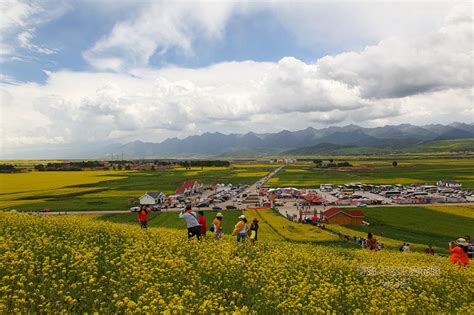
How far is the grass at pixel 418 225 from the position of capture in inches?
1672

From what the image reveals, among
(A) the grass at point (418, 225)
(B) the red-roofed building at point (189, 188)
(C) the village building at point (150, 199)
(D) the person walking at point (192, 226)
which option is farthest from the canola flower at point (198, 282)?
(B) the red-roofed building at point (189, 188)

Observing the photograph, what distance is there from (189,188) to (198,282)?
84716 millimetres

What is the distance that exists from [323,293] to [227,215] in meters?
54.1

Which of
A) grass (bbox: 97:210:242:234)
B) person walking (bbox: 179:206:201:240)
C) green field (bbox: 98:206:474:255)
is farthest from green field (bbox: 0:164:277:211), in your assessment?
person walking (bbox: 179:206:201:240)

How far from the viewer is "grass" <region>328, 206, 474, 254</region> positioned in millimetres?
42469

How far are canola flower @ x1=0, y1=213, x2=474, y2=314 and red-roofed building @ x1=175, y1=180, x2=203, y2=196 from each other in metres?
72.7

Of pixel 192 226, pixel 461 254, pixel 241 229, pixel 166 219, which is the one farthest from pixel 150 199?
pixel 461 254

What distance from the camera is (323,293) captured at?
9.17 m

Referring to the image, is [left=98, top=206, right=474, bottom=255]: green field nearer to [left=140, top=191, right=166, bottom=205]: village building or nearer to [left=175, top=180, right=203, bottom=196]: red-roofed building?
[left=140, top=191, right=166, bottom=205]: village building

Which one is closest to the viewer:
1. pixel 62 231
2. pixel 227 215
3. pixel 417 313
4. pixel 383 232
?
pixel 417 313

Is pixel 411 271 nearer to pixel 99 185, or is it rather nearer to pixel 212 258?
pixel 212 258

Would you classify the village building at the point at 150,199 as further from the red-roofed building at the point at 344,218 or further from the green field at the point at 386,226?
the red-roofed building at the point at 344,218

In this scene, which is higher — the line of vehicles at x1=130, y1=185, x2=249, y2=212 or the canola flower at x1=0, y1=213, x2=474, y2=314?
the canola flower at x1=0, y1=213, x2=474, y2=314

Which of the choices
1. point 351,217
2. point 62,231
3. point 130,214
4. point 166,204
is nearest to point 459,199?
point 351,217
